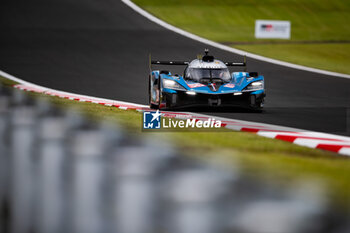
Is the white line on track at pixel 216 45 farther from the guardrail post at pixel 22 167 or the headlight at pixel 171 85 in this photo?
the guardrail post at pixel 22 167

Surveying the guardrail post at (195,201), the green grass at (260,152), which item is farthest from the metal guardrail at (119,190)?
the green grass at (260,152)

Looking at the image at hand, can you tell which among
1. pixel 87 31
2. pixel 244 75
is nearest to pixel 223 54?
pixel 87 31

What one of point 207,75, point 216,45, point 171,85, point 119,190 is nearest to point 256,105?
point 207,75

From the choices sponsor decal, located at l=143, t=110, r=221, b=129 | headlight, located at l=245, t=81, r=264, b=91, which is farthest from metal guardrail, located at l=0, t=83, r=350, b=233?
headlight, located at l=245, t=81, r=264, b=91

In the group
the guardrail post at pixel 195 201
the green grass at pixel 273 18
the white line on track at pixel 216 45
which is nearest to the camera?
the guardrail post at pixel 195 201

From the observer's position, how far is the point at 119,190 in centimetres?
282

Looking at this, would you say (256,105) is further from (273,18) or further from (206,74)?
(273,18)

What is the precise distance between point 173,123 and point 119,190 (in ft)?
25.5

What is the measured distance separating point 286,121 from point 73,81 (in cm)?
971

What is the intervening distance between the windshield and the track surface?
88 cm

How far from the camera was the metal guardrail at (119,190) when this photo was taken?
2.19 metres

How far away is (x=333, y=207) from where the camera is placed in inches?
85.4

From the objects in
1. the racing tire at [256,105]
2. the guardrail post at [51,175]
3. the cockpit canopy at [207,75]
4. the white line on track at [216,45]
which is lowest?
the racing tire at [256,105]

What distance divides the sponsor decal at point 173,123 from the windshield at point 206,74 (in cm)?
261
